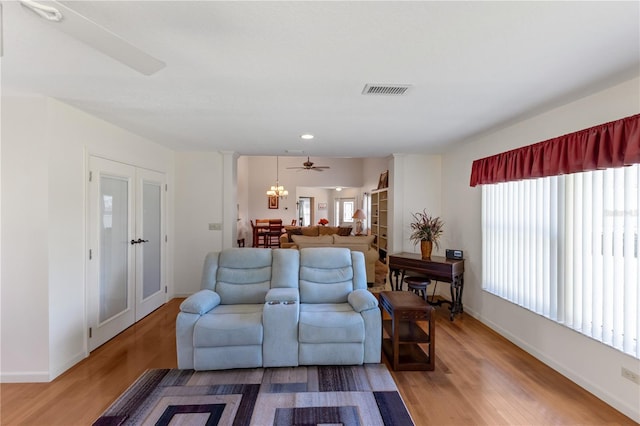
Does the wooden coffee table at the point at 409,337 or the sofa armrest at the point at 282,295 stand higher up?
the sofa armrest at the point at 282,295

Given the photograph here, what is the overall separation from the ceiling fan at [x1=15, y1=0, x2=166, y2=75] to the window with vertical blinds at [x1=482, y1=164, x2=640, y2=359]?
10.3 ft

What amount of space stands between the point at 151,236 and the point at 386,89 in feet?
12.1

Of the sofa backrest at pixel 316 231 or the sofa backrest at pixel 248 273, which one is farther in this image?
the sofa backrest at pixel 316 231

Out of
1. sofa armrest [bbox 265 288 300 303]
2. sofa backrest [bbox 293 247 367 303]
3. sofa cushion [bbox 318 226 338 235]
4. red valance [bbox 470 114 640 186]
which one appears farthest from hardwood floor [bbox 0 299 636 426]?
sofa cushion [bbox 318 226 338 235]

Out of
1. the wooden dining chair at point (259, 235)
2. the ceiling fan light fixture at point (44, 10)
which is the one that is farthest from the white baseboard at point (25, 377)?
the wooden dining chair at point (259, 235)

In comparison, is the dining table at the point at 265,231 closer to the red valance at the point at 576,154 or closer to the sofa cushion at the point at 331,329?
the sofa cushion at the point at 331,329

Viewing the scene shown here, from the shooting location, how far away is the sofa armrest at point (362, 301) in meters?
2.75

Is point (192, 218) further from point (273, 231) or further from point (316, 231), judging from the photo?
point (273, 231)

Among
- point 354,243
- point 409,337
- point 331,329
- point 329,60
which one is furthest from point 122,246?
point 354,243

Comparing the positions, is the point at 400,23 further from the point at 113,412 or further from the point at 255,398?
the point at 113,412

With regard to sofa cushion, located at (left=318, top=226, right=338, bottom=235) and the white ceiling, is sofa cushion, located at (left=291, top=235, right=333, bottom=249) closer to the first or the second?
sofa cushion, located at (left=318, top=226, right=338, bottom=235)

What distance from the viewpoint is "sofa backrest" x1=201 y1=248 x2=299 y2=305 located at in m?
3.16

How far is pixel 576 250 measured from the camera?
8.21 feet

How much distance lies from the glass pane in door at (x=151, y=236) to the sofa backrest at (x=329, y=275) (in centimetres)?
226
